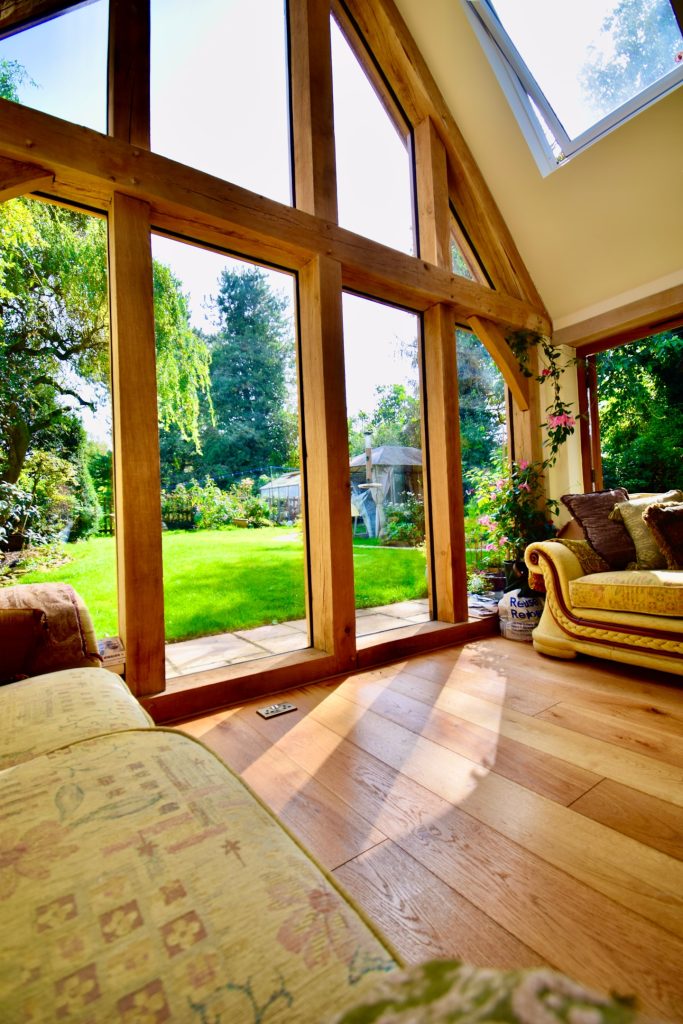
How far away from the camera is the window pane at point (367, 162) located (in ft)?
9.65

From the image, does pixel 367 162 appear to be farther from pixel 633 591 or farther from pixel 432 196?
pixel 633 591

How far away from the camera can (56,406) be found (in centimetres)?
202

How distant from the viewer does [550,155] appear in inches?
126

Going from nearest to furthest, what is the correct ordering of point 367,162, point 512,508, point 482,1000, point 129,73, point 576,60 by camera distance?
point 482,1000, point 129,73, point 576,60, point 367,162, point 512,508

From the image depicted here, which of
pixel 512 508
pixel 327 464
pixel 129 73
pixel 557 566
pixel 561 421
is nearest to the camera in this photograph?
pixel 129 73

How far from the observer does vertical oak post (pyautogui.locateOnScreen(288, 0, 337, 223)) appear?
2637mm

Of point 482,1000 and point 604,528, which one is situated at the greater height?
point 604,528

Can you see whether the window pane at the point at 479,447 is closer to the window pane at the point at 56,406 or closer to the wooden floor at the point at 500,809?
the wooden floor at the point at 500,809

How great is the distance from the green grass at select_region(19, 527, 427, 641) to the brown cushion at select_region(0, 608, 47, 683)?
2.29 ft

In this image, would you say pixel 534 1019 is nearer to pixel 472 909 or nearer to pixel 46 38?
pixel 472 909

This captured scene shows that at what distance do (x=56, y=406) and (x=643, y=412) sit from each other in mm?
3875

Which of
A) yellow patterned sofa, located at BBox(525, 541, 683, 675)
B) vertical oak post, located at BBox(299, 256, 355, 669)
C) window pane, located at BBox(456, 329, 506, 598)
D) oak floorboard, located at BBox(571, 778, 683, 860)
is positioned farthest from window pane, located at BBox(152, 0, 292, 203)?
oak floorboard, located at BBox(571, 778, 683, 860)

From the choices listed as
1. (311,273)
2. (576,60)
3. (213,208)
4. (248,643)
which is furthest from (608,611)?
(576,60)

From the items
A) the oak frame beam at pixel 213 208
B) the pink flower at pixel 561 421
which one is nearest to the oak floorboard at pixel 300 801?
the oak frame beam at pixel 213 208
